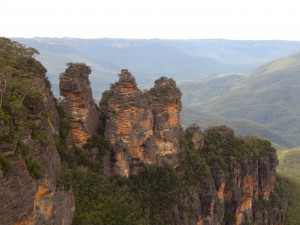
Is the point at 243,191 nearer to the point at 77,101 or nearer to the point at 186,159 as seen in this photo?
the point at 186,159

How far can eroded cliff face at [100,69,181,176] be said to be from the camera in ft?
124

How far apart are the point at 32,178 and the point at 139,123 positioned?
59.6 ft

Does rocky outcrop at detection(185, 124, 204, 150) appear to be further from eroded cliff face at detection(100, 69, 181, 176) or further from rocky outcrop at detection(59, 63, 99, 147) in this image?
rocky outcrop at detection(59, 63, 99, 147)

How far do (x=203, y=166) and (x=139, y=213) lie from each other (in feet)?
43.9

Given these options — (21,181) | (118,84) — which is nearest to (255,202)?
(118,84)

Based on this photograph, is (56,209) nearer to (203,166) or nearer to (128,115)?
(128,115)

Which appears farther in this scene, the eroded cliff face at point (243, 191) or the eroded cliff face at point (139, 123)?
the eroded cliff face at point (243, 191)

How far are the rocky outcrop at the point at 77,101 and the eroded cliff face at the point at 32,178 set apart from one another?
8.35 metres

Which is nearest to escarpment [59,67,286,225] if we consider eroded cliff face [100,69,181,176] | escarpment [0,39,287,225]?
eroded cliff face [100,69,181,176]

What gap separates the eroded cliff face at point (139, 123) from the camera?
124 feet

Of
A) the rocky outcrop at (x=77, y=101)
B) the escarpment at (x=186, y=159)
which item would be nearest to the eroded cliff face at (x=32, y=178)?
the rocky outcrop at (x=77, y=101)

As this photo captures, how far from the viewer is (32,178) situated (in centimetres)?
2180

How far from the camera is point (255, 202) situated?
5534 cm

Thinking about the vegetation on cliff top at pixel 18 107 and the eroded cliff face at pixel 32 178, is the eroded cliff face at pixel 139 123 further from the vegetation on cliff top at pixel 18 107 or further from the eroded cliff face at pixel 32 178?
the eroded cliff face at pixel 32 178
